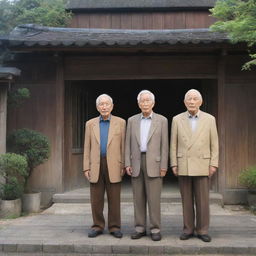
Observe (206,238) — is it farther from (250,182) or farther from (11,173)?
(11,173)

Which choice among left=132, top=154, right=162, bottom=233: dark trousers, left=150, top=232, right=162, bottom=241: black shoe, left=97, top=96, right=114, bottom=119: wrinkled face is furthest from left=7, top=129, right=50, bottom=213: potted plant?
left=150, top=232, right=162, bottom=241: black shoe

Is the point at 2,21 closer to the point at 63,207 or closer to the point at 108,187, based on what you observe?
the point at 63,207

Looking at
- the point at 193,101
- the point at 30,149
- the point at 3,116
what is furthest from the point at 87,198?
the point at 193,101

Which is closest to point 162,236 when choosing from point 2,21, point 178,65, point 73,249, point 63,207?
point 73,249

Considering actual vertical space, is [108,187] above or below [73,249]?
above

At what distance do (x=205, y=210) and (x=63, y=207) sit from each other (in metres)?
3.57

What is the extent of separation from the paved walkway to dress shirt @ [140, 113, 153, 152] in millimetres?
1335

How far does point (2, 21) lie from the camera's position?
13.9 metres

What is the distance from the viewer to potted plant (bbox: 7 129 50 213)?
7410 mm

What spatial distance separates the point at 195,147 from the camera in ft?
16.9

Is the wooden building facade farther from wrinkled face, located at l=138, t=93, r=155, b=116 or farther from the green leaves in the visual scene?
wrinkled face, located at l=138, t=93, r=155, b=116

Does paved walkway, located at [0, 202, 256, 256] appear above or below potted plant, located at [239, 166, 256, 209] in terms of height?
below

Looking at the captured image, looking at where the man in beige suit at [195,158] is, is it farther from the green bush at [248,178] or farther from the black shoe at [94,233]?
the green bush at [248,178]

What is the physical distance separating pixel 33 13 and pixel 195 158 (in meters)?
9.48
